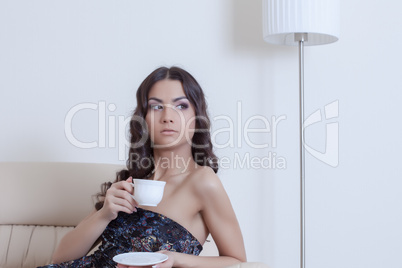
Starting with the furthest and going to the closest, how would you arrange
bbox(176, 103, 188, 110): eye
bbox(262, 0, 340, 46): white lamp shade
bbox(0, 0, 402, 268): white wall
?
bbox(0, 0, 402, 268): white wall
bbox(262, 0, 340, 46): white lamp shade
bbox(176, 103, 188, 110): eye

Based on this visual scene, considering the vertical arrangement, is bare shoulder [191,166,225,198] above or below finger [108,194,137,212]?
above

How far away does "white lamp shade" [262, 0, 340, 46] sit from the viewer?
234cm

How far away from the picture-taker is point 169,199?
165 cm

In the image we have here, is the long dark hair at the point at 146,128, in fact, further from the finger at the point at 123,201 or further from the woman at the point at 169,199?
the finger at the point at 123,201

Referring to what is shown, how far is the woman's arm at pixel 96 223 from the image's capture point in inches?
60.6

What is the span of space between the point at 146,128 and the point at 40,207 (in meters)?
0.72

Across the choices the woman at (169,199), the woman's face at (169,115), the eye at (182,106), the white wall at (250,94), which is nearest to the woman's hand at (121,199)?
the woman at (169,199)

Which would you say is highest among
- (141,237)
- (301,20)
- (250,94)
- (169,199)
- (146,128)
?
(301,20)

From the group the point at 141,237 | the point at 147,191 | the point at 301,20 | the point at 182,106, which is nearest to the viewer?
the point at 147,191

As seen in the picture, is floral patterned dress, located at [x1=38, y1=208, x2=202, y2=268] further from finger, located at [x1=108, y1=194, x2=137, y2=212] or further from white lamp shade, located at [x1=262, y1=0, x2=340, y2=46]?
white lamp shade, located at [x1=262, y1=0, x2=340, y2=46]

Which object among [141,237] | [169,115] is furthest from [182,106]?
[141,237]

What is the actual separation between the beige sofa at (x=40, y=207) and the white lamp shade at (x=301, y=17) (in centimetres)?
91

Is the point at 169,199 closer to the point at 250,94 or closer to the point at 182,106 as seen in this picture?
the point at 182,106

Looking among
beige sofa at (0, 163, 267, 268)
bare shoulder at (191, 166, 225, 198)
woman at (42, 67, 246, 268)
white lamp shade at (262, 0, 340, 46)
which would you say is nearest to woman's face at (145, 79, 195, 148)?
woman at (42, 67, 246, 268)
